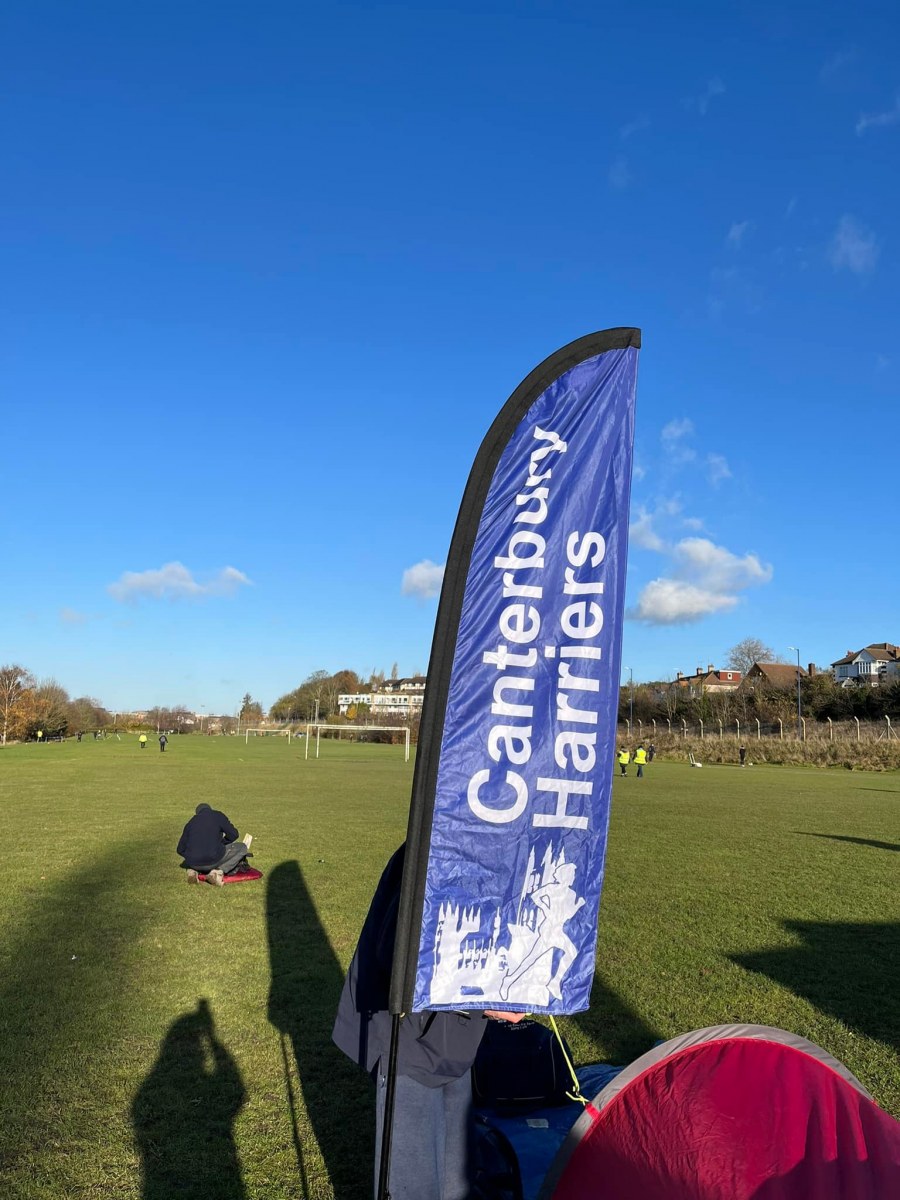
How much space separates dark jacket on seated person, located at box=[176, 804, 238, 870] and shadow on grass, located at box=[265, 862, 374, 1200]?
1.69m

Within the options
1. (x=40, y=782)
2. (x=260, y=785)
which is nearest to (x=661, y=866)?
(x=260, y=785)

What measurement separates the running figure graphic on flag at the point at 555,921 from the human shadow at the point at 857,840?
1526 centimetres

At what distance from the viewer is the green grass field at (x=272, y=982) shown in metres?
4.34

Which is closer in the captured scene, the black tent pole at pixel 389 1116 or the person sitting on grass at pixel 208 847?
the black tent pole at pixel 389 1116

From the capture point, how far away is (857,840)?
16.9m

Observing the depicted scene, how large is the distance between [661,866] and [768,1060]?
35.8ft

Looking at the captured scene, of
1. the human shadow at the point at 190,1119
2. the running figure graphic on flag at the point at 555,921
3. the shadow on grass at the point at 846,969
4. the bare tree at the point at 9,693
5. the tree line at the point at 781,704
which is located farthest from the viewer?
the bare tree at the point at 9,693

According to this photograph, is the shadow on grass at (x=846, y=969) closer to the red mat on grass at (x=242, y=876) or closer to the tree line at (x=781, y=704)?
the red mat on grass at (x=242, y=876)

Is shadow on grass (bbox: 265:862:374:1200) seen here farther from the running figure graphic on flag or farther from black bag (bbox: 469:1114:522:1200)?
the running figure graphic on flag

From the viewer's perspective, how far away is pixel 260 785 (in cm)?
2825

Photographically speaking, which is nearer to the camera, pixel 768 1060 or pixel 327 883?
pixel 768 1060

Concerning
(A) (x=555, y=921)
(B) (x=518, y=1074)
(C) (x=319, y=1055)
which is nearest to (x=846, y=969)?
(B) (x=518, y=1074)

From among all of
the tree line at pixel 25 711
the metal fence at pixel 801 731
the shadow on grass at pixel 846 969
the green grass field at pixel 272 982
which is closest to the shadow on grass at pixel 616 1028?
the green grass field at pixel 272 982

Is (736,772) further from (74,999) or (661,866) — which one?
(74,999)
